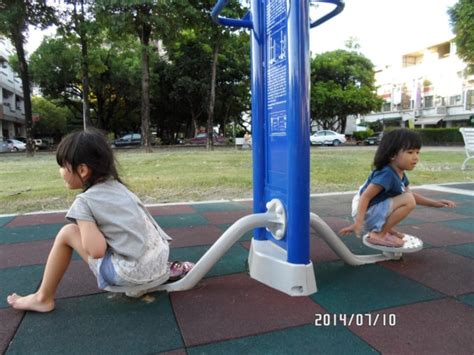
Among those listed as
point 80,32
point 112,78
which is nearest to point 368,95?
point 112,78

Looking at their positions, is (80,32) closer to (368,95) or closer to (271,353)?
(271,353)

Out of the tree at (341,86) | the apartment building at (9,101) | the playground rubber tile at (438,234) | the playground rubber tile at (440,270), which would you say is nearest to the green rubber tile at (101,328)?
the playground rubber tile at (440,270)

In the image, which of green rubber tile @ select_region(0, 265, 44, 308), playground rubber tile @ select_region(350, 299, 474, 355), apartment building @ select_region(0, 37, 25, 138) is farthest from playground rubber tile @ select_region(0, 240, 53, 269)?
apartment building @ select_region(0, 37, 25, 138)

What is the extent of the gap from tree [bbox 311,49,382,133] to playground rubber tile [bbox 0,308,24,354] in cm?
3243

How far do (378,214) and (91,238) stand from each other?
1919 millimetres

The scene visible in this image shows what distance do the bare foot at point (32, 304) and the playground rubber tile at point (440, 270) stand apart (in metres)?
2.17

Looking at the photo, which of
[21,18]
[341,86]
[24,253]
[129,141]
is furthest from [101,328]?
[341,86]

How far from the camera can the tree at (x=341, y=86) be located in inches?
1332

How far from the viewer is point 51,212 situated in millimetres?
4926

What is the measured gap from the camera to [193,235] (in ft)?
12.6

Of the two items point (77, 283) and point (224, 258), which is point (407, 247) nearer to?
point (224, 258)

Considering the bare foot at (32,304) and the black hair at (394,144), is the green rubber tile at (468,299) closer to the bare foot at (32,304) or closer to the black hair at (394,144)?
the black hair at (394,144)

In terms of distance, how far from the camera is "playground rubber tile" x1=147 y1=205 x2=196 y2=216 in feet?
16.0

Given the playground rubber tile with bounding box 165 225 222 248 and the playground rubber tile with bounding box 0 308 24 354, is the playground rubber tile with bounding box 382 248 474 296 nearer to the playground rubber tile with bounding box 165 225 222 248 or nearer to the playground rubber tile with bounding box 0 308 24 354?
the playground rubber tile with bounding box 165 225 222 248
